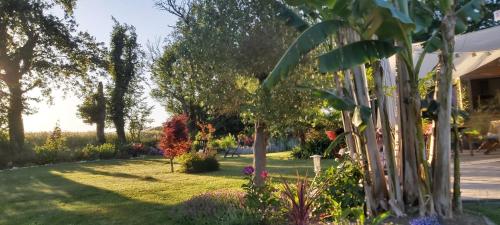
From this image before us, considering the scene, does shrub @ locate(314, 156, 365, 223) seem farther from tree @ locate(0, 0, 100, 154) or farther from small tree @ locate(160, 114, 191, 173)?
tree @ locate(0, 0, 100, 154)

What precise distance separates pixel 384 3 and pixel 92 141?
3059 centimetres

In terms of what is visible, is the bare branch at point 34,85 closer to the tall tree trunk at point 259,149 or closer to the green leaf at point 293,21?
the tall tree trunk at point 259,149

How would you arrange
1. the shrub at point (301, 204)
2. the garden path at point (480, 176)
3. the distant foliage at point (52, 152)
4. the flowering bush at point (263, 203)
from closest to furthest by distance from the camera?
the shrub at point (301, 204) < the flowering bush at point (263, 203) < the garden path at point (480, 176) < the distant foliage at point (52, 152)

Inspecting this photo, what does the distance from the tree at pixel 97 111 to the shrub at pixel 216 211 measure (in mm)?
25348

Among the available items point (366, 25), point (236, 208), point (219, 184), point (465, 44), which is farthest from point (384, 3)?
point (465, 44)

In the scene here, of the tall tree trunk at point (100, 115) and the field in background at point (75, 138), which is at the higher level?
the tall tree trunk at point (100, 115)

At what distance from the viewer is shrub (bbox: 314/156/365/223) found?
279 inches

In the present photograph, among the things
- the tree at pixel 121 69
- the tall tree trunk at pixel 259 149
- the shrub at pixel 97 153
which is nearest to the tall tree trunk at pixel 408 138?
the tall tree trunk at pixel 259 149

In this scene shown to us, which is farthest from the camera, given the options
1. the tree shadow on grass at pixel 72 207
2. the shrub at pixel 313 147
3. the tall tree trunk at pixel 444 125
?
the shrub at pixel 313 147

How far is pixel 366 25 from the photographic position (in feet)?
18.3

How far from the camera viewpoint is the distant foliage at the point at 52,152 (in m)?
24.8

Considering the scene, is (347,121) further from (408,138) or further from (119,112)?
(119,112)

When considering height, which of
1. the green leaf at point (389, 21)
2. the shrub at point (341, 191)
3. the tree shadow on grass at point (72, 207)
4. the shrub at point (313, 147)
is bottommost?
the tree shadow on grass at point (72, 207)

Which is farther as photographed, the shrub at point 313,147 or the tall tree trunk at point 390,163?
the shrub at point 313,147
